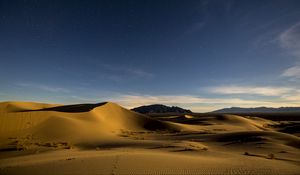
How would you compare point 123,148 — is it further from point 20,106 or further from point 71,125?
point 20,106

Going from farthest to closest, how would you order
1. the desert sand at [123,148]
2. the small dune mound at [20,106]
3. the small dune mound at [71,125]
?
the small dune mound at [20,106], the small dune mound at [71,125], the desert sand at [123,148]

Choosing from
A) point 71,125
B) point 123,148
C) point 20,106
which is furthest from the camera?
point 20,106

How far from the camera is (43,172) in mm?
7801

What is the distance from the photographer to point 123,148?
49.1ft

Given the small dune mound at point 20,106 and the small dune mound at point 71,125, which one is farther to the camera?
the small dune mound at point 20,106

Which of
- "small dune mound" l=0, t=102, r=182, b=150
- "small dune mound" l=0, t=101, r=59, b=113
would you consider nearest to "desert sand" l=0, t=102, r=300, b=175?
"small dune mound" l=0, t=102, r=182, b=150

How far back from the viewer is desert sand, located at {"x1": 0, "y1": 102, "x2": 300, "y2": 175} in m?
8.70

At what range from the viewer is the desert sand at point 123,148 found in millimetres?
8703

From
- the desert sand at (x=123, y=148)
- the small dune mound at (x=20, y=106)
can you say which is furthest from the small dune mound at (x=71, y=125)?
the small dune mound at (x=20, y=106)

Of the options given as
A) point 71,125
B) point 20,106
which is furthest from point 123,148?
point 20,106

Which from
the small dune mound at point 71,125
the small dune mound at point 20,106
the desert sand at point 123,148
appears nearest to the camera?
the desert sand at point 123,148

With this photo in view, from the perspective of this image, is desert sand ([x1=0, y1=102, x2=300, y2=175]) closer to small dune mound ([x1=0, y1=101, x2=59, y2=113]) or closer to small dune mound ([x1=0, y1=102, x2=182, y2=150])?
small dune mound ([x1=0, y1=102, x2=182, y2=150])

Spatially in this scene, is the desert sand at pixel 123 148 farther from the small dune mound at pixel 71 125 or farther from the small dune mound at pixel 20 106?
the small dune mound at pixel 20 106

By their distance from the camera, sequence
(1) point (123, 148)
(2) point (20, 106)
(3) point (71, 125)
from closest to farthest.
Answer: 1. (1) point (123, 148)
2. (3) point (71, 125)
3. (2) point (20, 106)
